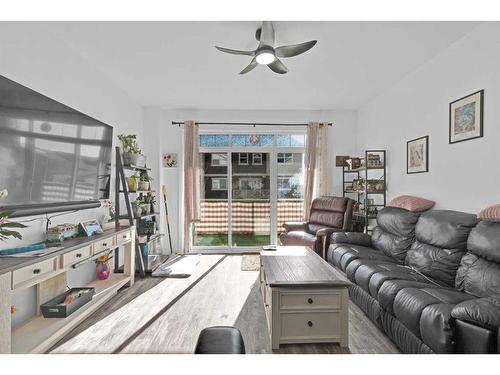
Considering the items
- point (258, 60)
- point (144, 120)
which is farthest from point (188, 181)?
point (258, 60)

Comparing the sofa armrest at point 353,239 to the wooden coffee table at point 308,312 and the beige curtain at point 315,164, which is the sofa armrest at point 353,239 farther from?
the wooden coffee table at point 308,312

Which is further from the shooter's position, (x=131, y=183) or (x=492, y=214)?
(x=131, y=183)

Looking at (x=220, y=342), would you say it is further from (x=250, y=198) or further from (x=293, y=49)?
Result: (x=250, y=198)

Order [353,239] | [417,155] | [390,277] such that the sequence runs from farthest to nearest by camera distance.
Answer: [353,239], [417,155], [390,277]

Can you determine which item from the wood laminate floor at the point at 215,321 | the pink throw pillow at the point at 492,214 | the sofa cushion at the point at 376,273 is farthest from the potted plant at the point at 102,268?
the pink throw pillow at the point at 492,214

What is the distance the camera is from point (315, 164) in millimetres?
5156

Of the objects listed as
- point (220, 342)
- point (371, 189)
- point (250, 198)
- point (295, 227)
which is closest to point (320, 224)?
point (295, 227)

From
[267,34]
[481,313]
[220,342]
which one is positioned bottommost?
[481,313]

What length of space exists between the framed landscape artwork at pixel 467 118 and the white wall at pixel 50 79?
3868 millimetres

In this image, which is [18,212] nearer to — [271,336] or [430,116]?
[271,336]

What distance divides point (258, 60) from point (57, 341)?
2.85m

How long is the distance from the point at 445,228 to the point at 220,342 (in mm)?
2299

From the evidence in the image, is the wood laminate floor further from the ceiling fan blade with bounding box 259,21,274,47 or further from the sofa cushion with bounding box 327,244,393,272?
the ceiling fan blade with bounding box 259,21,274,47

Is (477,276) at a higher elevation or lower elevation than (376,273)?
higher
